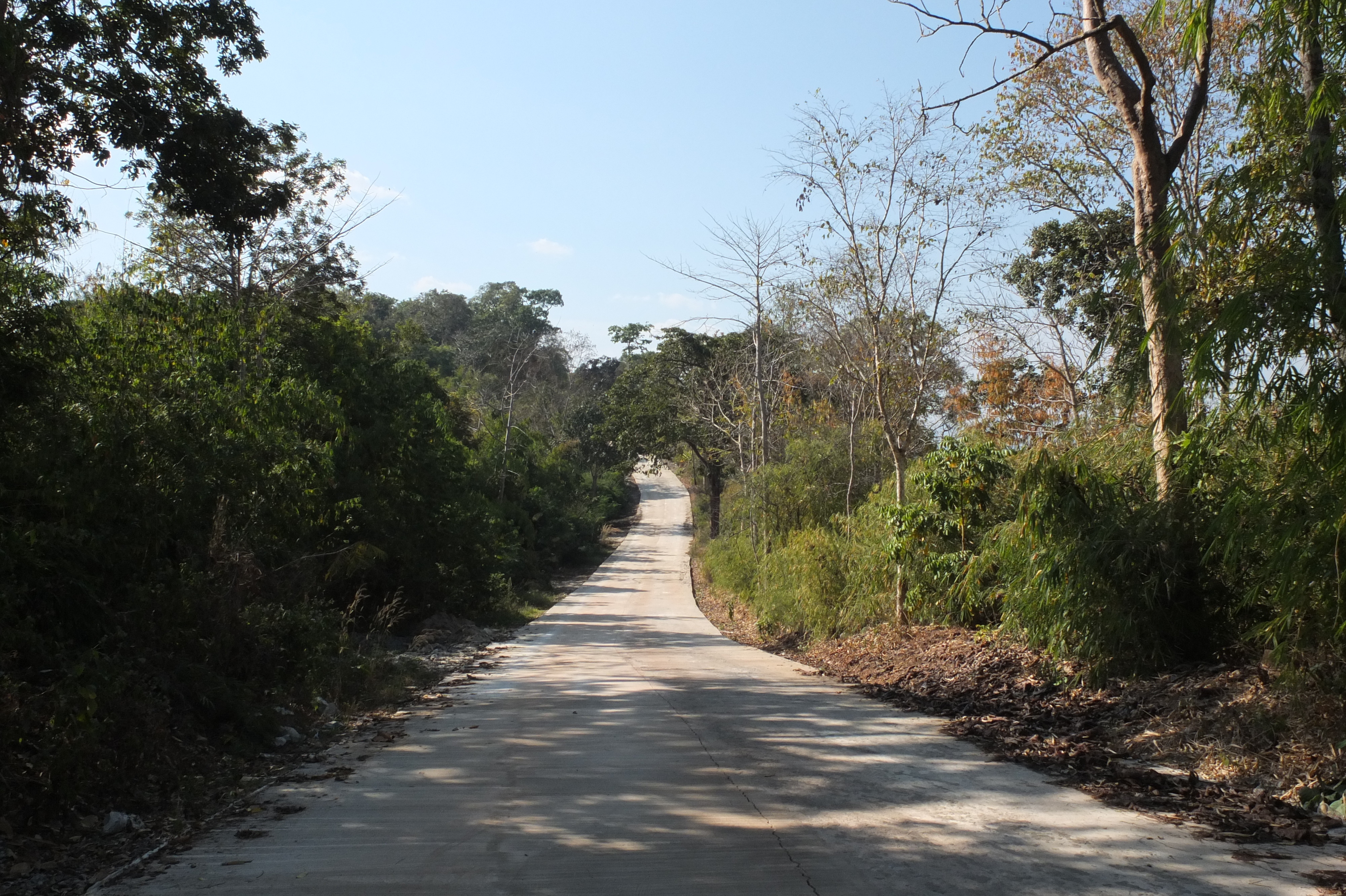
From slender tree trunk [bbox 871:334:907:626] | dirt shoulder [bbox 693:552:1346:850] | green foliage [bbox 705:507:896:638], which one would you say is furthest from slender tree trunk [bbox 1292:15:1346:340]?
green foliage [bbox 705:507:896:638]

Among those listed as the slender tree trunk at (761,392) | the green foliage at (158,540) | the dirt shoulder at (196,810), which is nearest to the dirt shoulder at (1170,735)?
the dirt shoulder at (196,810)

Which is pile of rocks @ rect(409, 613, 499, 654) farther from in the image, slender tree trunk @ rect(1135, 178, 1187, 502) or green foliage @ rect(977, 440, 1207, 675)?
slender tree trunk @ rect(1135, 178, 1187, 502)

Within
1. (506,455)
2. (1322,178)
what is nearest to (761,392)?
(506,455)

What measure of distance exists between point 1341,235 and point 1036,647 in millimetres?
5705

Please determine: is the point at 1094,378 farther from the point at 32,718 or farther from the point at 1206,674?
the point at 32,718

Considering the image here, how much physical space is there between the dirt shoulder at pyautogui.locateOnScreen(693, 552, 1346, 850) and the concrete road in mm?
322

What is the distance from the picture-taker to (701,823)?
589 centimetres

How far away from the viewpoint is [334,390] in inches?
821

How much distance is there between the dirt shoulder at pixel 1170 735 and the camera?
234 inches

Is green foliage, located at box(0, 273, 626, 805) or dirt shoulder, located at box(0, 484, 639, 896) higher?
green foliage, located at box(0, 273, 626, 805)

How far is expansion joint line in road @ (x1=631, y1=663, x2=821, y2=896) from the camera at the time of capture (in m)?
4.91

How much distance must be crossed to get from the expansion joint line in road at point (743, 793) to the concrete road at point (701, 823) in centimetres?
2

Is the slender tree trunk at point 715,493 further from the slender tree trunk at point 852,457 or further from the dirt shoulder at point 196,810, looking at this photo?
the dirt shoulder at point 196,810

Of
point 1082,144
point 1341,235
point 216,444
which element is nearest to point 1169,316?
point 1341,235
